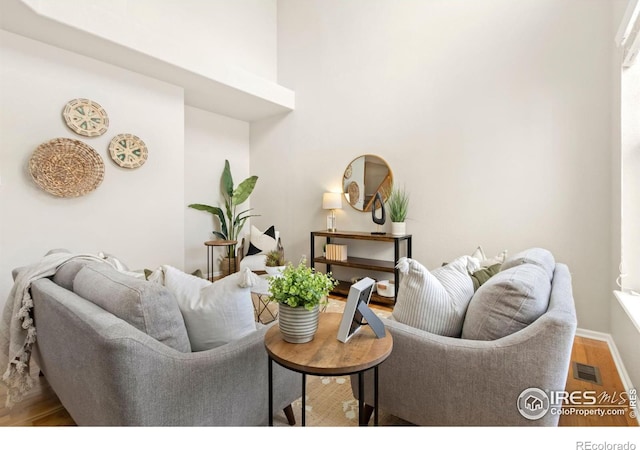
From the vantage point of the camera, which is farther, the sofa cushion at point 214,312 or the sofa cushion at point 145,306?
the sofa cushion at point 214,312

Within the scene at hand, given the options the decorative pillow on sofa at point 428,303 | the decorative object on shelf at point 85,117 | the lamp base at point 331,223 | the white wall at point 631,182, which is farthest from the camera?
the lamp base at point 331,223

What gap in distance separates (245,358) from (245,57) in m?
4.33

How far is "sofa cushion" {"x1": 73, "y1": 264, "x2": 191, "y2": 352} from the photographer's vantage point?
3.57 ft

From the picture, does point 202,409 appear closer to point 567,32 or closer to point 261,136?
point 567,32

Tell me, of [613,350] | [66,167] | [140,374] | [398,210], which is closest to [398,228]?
[398,210]

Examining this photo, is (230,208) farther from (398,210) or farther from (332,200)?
(398,210)

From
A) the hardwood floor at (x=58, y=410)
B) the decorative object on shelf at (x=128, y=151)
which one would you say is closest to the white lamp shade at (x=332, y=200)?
the decorative object on shelf at (x=128, y=151)

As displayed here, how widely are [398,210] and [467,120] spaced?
1.13 meters

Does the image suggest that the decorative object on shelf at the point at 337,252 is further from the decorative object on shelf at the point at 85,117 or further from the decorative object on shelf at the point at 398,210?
the decorative object on shelf at the point at 85,117

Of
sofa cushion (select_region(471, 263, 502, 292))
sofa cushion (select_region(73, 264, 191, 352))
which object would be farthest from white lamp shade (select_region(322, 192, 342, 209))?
sofa cushion (select_region(73, 264, 191, 352))

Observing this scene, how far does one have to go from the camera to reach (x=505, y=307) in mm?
1210

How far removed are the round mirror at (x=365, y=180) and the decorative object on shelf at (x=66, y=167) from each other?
2.68m

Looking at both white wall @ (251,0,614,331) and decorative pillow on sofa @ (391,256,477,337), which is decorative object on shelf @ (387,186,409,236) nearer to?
white wall @ (251,0,614,331)

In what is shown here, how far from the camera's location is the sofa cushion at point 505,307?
3.90ft
